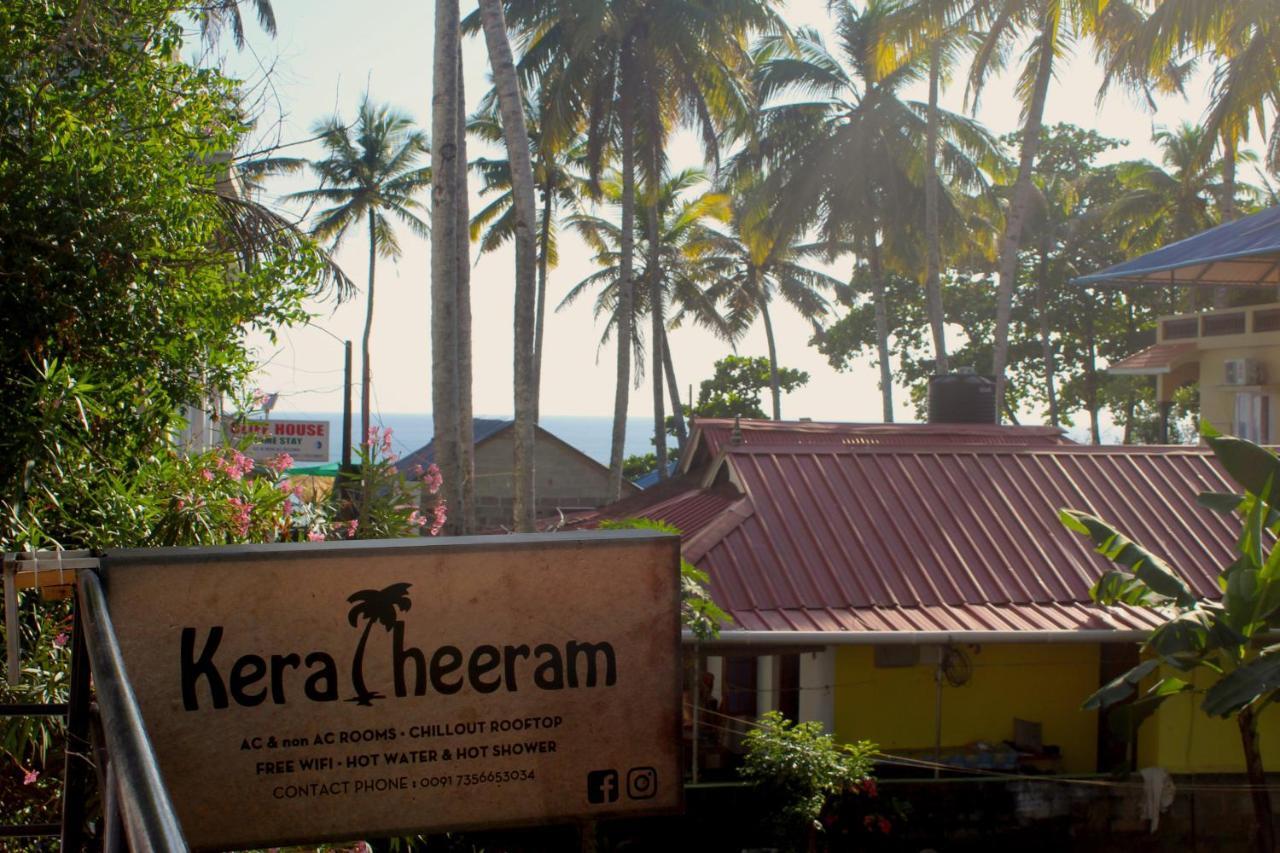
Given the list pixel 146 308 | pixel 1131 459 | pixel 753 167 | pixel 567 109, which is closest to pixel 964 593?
pixel 1131 459

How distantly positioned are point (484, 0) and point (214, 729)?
1139 centimetres

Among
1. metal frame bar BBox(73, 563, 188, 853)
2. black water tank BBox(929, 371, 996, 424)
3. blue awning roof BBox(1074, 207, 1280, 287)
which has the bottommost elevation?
metal frame bar BBox(73, 563, 188, 853)

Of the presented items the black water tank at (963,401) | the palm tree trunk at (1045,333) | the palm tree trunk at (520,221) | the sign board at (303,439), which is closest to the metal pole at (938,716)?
the palm tree trunk at (520,221)

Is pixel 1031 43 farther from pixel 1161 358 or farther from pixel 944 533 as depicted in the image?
pixel 944 533

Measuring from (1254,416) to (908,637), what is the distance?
18435 mm

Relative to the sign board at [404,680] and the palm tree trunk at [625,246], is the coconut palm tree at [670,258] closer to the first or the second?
the palm tree trunk at [625,246]

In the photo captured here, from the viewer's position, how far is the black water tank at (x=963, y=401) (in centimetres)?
2025

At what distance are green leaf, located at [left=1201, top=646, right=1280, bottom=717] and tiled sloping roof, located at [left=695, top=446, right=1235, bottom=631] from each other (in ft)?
8.63

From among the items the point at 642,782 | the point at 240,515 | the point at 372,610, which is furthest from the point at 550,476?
A: the point at 372,610

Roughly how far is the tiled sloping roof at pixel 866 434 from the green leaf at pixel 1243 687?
22.7ft

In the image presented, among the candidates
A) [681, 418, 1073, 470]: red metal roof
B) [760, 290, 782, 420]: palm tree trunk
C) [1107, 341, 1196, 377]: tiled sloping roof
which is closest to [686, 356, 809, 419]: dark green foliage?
[760, 290, 782, 420]: palm tree trunk

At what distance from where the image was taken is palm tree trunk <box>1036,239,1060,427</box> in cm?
4041

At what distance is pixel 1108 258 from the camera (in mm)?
41781

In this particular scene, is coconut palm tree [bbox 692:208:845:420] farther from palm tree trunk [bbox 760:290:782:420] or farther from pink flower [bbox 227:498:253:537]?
pink flower [bbox 227:498:253:537]
